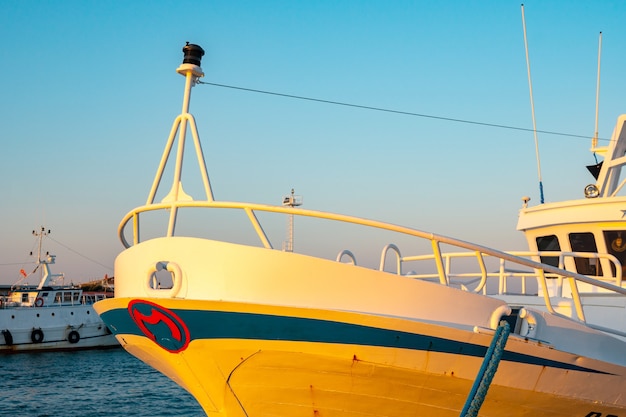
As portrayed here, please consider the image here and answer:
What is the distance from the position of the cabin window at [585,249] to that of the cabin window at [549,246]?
1.38 ft

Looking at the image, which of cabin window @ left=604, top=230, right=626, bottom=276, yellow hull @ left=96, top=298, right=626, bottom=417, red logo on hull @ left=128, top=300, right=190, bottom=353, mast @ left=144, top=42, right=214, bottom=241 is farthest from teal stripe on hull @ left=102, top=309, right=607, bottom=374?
cabin window @ left=604, top=230, right=626, bottom=276

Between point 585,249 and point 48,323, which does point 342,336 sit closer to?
point 585,249

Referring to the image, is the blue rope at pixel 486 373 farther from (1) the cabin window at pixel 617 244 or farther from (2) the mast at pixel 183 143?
(1) the cabin window at pixel 617 244

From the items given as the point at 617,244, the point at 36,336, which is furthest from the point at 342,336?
the point at 36,336

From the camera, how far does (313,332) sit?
6258mm

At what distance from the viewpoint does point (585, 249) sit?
11.4 metres

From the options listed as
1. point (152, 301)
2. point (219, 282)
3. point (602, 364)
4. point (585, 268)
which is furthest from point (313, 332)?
point (585, 268)

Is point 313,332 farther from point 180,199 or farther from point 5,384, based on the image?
point 5,384

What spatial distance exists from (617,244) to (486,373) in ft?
21.2

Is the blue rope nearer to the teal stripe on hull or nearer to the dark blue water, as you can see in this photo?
the teal stripe on hull

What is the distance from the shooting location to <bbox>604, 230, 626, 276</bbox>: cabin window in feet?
35.5

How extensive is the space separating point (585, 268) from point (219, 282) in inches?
302

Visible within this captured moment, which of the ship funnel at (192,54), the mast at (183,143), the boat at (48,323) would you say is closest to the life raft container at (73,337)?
the boat at (48,323)

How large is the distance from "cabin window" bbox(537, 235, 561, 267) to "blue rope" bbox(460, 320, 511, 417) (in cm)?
632
